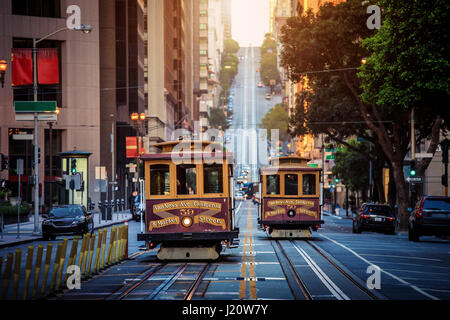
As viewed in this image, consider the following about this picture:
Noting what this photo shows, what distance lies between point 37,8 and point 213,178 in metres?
59.6

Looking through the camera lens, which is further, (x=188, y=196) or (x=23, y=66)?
(x=23, y=66)

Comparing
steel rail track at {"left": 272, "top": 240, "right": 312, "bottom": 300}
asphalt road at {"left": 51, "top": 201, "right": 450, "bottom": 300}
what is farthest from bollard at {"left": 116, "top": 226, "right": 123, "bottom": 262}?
steel rail track at {"left": 272, "top": 240, "right": 312, "bottom": 300}

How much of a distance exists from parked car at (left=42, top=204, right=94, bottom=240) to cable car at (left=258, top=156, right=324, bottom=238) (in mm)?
8179

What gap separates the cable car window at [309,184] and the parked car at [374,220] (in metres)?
10.6

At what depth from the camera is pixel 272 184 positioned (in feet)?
109

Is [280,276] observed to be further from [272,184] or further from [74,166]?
[74,166]

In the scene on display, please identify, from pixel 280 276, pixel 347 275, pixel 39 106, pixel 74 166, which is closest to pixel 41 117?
pixel 39 106

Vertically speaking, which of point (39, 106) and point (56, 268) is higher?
point (39, 106)

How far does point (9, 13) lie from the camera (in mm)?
75438

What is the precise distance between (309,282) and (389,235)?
85.4ft

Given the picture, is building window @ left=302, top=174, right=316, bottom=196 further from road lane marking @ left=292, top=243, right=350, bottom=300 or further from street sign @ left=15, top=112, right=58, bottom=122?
street sign @ left=15, top=112, right=58, bottom=122

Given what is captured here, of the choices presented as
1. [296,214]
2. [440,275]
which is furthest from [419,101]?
[440,275]

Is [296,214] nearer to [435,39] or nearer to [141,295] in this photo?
[435,39]

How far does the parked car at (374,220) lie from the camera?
42.5m
